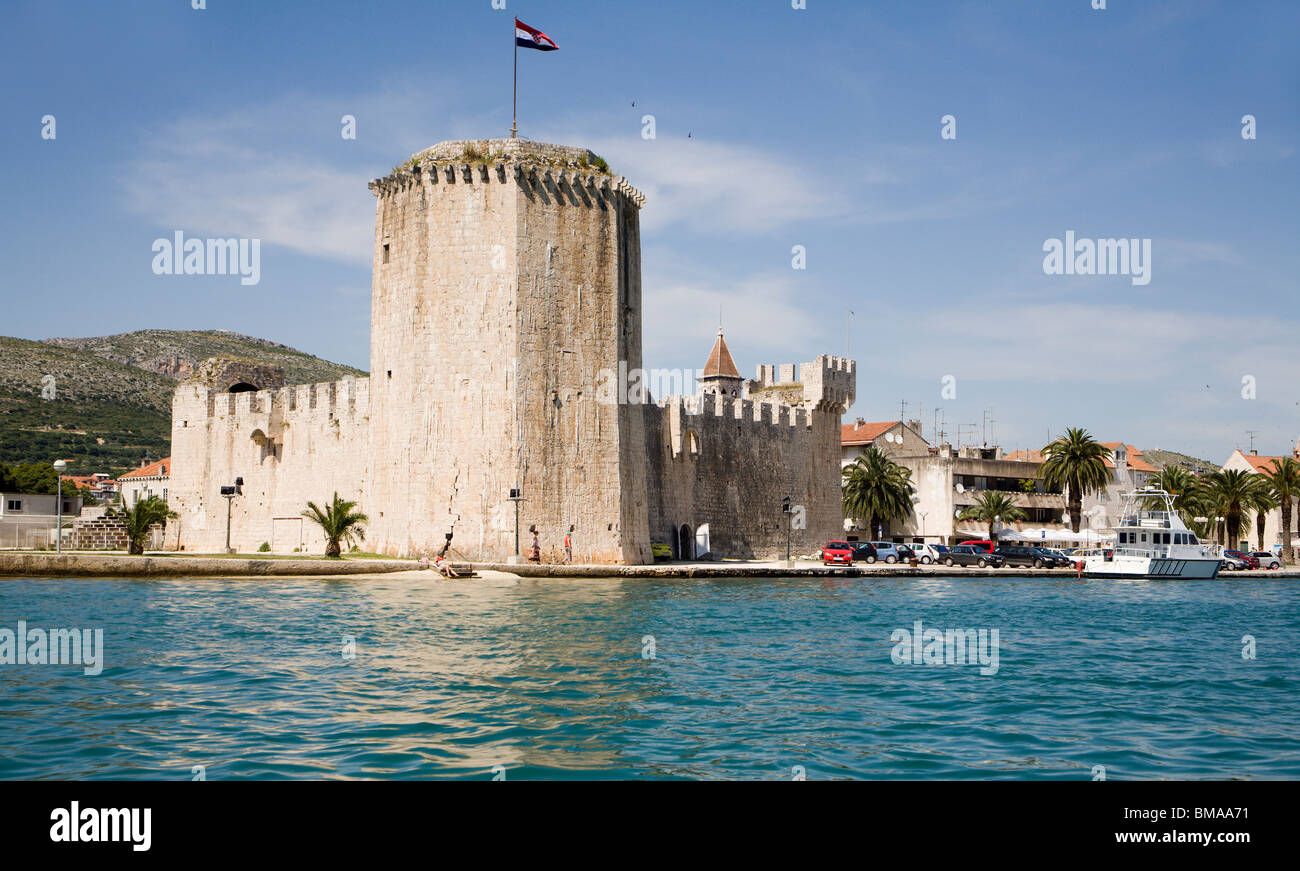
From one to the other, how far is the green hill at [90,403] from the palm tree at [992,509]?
3843 centimetres

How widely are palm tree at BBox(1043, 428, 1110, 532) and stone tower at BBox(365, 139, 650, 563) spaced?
85.8 ft

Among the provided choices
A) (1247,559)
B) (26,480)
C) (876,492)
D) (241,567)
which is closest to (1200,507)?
(1247,559)

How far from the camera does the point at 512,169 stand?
29391 millimetres

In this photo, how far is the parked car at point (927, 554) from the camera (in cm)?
4212

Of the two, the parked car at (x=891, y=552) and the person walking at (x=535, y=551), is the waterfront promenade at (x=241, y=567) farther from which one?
the parked car at (x=891, y=552)

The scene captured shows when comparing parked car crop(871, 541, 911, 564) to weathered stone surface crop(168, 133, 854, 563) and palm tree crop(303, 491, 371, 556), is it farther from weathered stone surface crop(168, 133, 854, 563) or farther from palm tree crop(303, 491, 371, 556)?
palm tree crop(303, 491, 371, 556)

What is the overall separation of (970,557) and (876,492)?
8.63 meters

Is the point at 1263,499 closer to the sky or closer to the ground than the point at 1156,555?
closer to the sky

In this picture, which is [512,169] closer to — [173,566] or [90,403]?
[173,566]

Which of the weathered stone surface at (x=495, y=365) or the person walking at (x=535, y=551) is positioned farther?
the weathered stone surface at (x=495, y=365)

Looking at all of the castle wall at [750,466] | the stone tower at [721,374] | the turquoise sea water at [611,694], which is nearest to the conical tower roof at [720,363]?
the stone tower at [721,374]

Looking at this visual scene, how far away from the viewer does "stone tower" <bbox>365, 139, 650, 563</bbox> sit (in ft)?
95.5

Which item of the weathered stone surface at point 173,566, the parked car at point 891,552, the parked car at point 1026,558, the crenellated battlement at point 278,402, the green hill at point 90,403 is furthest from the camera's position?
the green hill at point 90,403
